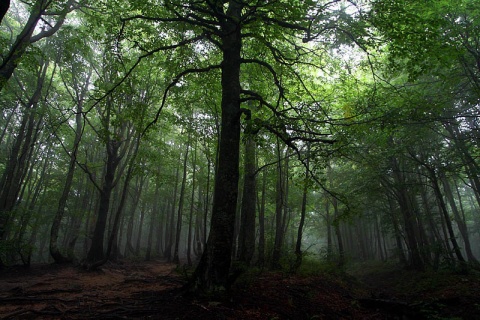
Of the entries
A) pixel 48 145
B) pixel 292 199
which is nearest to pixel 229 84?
pixel 292 199

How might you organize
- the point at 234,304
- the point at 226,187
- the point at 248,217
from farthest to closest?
the point at 248,217 < the point at 226,187 < the point at 234,304

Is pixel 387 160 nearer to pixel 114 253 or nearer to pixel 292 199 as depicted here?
pixel 292 199

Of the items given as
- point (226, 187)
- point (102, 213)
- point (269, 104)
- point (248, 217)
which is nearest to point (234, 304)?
point (226, 187)

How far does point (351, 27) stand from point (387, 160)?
34.0 ft

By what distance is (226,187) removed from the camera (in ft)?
19.0

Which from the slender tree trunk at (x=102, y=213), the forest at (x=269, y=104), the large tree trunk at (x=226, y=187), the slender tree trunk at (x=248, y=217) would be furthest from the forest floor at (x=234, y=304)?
the slender tree trunk at (x=102, y=213)

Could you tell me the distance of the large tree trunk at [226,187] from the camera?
5398 millimetres

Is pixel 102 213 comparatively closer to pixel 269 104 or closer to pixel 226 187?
pixel 226 187

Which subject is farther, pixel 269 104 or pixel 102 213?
pixel 102 213

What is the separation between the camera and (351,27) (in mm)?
7148

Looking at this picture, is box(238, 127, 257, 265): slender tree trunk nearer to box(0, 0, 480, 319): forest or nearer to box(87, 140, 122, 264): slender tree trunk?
box(0, 0, 480, 319): forest

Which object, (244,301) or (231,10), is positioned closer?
(244,301)

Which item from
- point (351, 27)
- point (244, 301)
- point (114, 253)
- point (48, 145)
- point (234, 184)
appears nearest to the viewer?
point (244, 301)

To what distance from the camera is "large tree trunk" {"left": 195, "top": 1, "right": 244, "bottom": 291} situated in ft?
17.7
